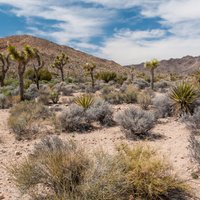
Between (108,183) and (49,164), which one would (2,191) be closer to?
(49,164)

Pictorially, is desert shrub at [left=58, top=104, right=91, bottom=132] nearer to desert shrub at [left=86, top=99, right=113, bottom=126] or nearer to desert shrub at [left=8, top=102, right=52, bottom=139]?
desert shrub at [left=86, top=99, right=113, bottom=126]

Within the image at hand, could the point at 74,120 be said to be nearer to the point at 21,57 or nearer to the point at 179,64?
the point at 21,57

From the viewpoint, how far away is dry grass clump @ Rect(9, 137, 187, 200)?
4980mm

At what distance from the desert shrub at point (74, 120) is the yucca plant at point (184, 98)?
11.5 feet

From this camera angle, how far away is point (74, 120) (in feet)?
38.9

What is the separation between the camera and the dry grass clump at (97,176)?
4.98 meters

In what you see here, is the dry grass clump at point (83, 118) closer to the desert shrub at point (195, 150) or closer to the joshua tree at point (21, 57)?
the desert shrub at point (195, 150)

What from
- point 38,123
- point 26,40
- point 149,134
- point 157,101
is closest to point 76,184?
point 149,134

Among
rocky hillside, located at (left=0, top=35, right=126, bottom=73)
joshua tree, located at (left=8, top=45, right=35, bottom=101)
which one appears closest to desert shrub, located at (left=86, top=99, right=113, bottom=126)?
joshua tree, located at (left=8, top=45, right=35, bottom=101)

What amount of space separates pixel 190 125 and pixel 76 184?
21.7 feet

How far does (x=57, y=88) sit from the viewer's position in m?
27.1

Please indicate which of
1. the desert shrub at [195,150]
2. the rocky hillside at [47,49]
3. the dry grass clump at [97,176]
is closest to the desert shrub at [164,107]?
the desert shrub at [195,150]

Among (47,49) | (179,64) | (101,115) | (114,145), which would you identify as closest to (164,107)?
(101,115)

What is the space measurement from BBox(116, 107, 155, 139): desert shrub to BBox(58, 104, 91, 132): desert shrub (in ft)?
4.80
